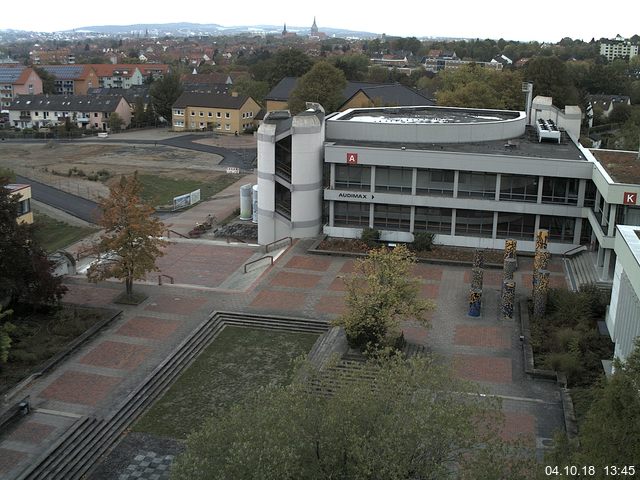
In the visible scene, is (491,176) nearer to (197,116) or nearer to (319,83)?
(319,83)

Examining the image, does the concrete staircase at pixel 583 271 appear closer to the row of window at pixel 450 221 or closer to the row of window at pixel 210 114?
the row of window at pixel 450 221

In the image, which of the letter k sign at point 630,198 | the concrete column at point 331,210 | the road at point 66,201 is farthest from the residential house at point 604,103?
the road at point 66,201

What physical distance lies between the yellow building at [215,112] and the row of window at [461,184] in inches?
2510

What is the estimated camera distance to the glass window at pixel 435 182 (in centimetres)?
4206

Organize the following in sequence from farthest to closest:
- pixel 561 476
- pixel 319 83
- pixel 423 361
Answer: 1. pixel 319 83
2. pixel 423 361
3. pixel 561 476

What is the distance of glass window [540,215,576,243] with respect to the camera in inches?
1617

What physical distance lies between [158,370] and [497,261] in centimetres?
2103

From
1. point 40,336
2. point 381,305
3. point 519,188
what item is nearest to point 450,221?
point 519,188

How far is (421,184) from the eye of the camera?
42.5m

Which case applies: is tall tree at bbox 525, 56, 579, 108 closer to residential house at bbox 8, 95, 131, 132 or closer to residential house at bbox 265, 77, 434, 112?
residential house at bbox 265, 77, 434, 112

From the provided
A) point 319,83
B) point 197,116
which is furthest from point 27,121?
point 319,83

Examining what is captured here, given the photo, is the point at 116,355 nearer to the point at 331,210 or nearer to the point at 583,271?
the point at 331,210

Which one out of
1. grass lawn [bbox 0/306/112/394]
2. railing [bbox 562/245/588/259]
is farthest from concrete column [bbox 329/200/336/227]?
grass lawn [bbox 0/306/112/394]

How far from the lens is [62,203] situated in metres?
59.0
